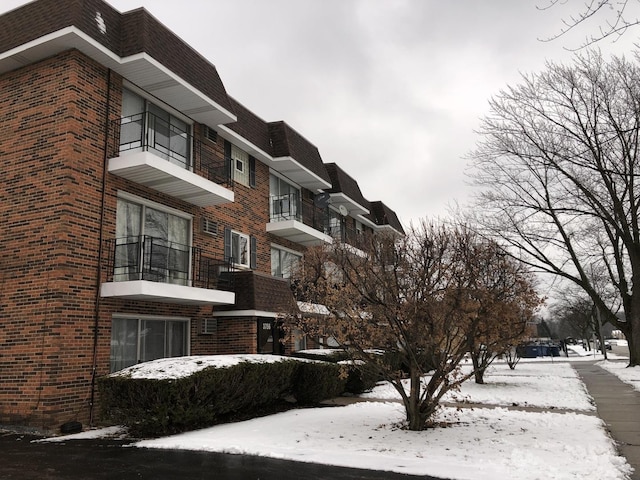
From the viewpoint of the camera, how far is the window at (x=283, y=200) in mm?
19188

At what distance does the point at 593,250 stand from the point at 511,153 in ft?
27.9

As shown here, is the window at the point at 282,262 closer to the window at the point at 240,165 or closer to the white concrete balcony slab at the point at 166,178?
the window at the point at 240,165

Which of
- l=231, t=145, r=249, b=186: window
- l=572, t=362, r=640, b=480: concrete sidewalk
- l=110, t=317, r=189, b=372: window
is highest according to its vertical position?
l=231, t=145, r=249, b=186: window

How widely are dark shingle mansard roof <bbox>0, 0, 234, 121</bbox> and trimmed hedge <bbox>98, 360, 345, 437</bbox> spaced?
7159mm

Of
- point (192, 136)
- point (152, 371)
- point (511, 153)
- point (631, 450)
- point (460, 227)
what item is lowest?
point (631, 450)

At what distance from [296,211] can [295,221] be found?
2.24 metres

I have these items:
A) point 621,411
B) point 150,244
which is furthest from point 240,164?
point 621,411

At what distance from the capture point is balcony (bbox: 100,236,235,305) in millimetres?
10969

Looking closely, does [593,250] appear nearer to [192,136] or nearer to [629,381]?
[629,381]

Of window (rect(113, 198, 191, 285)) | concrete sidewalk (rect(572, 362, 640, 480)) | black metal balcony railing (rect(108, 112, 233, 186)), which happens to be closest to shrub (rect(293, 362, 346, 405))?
window (rect(113, 198, 191, 285))

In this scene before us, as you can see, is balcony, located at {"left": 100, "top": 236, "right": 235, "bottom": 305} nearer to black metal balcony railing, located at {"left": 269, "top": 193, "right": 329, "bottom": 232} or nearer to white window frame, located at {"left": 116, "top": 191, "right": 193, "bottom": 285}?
white window frame, located at {"left": 116, "top": 191, "right": 193, "bottom": 285}

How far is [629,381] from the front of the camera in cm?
1677

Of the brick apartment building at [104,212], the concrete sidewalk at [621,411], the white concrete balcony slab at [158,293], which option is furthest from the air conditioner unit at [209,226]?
the concrete sidewalk at [621,411]

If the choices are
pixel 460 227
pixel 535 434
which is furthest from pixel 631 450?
pixel 460 227
